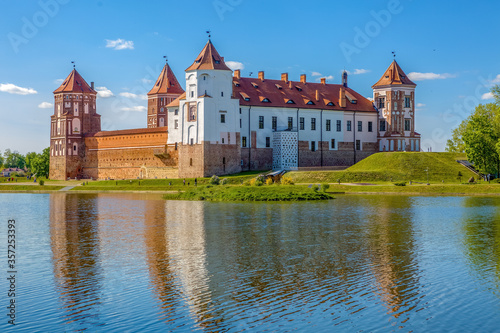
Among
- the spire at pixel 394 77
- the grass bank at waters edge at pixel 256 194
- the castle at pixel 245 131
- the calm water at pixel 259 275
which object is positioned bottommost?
the calm water at pixel 259 275

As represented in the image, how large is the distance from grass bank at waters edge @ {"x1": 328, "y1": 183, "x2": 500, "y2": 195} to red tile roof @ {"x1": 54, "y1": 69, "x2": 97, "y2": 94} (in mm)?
48922

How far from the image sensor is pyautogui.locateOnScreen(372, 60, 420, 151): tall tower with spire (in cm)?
7300

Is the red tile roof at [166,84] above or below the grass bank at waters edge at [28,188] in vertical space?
above

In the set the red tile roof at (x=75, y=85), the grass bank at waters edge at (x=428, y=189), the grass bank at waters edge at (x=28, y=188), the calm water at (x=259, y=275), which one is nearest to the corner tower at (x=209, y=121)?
the grass bank at waters edge at (x=28, y=188)

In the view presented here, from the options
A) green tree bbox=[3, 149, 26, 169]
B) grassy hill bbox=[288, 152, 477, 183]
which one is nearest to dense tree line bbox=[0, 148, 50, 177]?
green tree bbox=[3, 149, 26, 169]

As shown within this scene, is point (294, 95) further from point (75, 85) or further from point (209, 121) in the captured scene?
point (75, 85)

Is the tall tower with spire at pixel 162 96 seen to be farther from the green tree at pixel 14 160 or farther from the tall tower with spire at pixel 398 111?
the green tree at pixel 14 160

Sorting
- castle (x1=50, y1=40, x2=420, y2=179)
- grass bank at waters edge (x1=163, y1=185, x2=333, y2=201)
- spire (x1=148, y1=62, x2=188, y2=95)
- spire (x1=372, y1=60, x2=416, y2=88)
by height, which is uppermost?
spire (x1=148, y1=62, x2=188, y2=95)

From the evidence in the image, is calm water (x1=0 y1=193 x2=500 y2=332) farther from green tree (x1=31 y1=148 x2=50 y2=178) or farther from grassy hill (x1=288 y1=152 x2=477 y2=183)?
green tree (x1=31 y1=148 x2=50 y2=178)

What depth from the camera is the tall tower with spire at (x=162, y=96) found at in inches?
3575

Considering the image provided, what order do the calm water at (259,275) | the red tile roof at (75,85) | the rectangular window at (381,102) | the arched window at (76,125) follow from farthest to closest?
the red tile roof at (75,85) → the arched window at (76,125) → the rectangular window at (381,102) → the calm water at (259,275)

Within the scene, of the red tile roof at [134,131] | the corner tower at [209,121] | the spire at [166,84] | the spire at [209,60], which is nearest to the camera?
the corner tower at [209,121]

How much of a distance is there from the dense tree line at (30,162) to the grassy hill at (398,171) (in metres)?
48.3

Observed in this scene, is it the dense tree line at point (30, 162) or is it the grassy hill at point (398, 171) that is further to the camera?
the dense tree line at point (30, 162)
